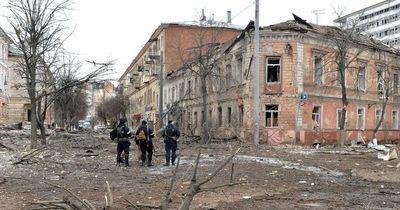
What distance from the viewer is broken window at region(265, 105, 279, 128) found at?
101 feet

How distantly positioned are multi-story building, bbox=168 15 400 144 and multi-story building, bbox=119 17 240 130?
6.36 metres

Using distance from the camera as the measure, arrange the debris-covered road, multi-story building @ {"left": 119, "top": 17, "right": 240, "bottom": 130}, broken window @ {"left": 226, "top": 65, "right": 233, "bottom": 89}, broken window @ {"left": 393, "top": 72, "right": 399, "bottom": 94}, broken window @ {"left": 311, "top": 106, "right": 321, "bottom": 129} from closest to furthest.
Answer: the debris-covered road < broken window @ {"left": 311, "top": 106, "right": 321, "bottom": 129} < broken window @ {"left": 226, "top": 65, "right": 233, "bottom": 89} < broken window @ {"left": 393, "top": 72, "right": 399, "bottom": 94} < multi-story building @ {"left": 119, "top": 17, "right": 240, "bottom": 130}

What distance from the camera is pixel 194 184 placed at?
225 inches

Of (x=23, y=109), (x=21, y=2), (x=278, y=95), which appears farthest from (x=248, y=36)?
(x=23, y=109)

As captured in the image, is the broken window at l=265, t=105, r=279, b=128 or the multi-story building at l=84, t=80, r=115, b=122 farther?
the broken window at l=265, t=105, r=279, b=128

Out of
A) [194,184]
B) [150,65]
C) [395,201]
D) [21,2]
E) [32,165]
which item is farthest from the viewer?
[150,65]

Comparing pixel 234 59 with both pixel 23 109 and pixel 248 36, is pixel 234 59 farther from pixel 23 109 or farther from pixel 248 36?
pixel 23 109

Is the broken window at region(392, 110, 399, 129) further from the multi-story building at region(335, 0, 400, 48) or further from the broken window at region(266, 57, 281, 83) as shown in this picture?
the multi-story building at region(335, 0, 400, 48)

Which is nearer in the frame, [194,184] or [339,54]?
[194,184]

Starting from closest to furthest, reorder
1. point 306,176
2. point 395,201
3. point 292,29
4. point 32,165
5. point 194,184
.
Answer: point 194,184 → point 395,201 → point 306,176 → point 32,165 → point 292,29

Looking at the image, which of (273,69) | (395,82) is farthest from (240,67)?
(395,82)

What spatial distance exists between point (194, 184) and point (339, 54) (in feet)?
88.5

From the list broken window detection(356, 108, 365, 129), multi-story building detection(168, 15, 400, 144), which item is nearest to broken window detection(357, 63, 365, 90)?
multi-story building detection(168, 15, 400, 144)

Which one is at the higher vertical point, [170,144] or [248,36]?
[248,36]
